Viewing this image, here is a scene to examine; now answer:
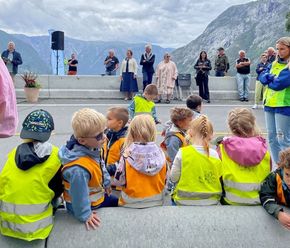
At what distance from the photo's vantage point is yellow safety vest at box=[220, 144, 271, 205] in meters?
3.60

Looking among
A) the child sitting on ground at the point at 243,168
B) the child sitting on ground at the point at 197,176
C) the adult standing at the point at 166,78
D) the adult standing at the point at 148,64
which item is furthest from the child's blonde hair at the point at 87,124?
the adult standing at the point at 148,64

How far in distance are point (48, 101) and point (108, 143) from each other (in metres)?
11.8

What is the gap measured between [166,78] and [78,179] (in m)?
13.6

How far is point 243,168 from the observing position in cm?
363

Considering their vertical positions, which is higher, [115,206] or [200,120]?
[200,120]

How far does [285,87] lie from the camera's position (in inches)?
218

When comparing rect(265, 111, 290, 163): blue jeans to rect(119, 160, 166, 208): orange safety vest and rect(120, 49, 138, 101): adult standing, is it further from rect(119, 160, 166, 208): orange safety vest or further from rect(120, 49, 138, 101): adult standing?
rect(120, 49, 138, 101): adult standing

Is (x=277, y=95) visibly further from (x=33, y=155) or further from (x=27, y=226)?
(x=27, y=226)

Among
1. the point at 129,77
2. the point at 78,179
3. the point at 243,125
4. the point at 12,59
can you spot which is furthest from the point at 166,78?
the point at 78,179

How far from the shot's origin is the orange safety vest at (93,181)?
3.15m

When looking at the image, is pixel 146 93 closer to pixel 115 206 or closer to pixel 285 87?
pixel 285 87

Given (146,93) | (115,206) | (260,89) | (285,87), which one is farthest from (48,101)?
(115,206)

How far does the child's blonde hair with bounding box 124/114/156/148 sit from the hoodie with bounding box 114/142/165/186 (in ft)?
0.28

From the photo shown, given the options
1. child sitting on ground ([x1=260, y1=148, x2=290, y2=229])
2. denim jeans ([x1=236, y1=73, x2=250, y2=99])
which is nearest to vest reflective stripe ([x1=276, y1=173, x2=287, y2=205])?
child sitting on ground ([x1=260, y1=148, x2=290, y2=229])
